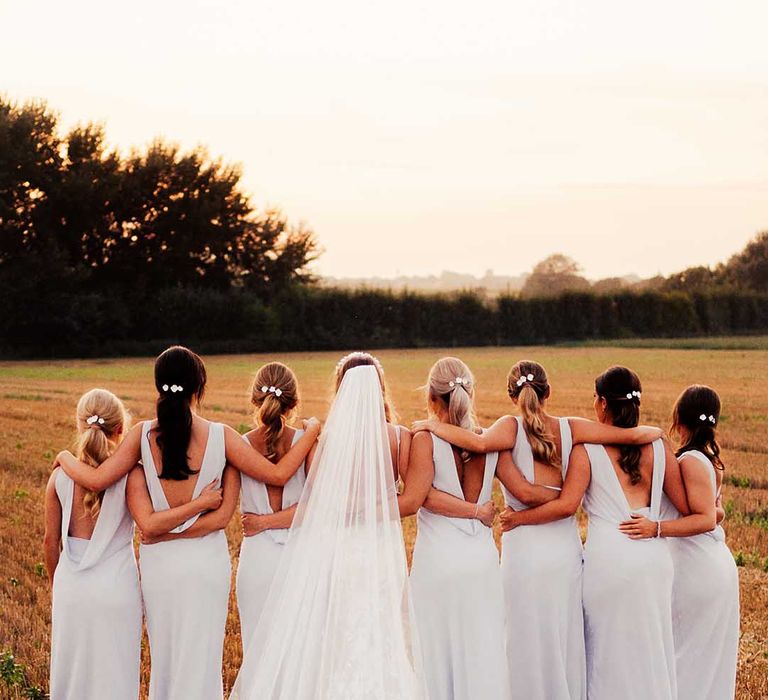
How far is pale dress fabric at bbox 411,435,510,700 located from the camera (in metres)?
5.29

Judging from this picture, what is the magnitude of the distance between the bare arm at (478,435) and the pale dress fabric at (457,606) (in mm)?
66

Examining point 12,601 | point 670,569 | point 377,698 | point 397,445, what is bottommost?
point 12,601

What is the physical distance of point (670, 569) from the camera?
5473mm

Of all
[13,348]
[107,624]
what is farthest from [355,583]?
[13,348]

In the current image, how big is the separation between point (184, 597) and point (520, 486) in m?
1.79

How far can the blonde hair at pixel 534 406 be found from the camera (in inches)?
213

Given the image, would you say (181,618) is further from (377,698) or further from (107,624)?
(377,698)

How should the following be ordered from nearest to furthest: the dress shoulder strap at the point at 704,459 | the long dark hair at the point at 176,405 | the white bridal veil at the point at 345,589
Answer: the white bridal veil at the point at 345,589 < the long dark hair at the point at 176,405 < the dress shoulder strap at the point at 704,459

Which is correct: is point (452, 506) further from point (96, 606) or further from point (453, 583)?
point (96, 606)

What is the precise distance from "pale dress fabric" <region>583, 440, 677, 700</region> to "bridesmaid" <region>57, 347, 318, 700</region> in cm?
155

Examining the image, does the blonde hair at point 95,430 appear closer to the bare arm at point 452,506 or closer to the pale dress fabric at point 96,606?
the pale dress fabric at point 96,606

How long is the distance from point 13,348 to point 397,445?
45.2 meters

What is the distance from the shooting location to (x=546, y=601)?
5.45m

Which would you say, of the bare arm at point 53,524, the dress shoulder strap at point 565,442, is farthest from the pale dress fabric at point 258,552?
the dress shoulder strap at point 565,442
